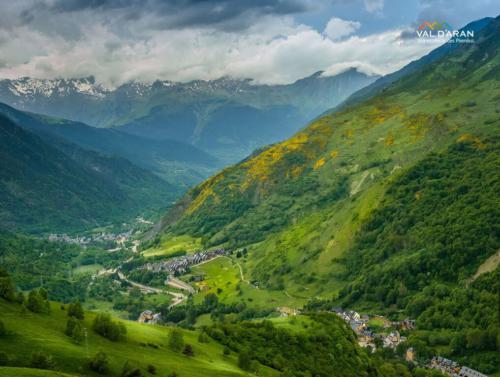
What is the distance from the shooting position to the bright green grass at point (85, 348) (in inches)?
2395

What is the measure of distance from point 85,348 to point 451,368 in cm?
13169

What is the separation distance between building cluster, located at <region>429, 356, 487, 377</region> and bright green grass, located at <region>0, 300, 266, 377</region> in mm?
90987

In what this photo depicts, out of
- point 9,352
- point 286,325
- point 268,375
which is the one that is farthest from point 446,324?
point 9,352

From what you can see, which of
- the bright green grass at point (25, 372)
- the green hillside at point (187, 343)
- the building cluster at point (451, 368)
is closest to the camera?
the bright green grass at point (25, 372)

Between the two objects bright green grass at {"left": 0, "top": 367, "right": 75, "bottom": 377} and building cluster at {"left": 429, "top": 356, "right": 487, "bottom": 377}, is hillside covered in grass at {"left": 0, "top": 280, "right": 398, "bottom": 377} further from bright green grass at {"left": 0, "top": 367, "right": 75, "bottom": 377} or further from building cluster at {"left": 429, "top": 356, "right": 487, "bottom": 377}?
building cluster at {"left": 429, "top": 356, "right": 487, "bottom": 377}

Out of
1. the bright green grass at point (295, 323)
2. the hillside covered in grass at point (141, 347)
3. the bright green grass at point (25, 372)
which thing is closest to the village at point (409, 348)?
the hillside covered in grass at point (141, 347)

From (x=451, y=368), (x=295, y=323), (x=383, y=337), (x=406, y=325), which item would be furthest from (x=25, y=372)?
(x=406, y=325)

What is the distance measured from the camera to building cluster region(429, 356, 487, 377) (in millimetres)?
156975

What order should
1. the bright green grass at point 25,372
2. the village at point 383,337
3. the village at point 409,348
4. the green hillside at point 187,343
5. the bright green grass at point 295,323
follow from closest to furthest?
the bright green grass at point 25,372, the green hillside at point 187,343, the bright green grass at point 295,323, the village at point 409,348, the village at point 383,337

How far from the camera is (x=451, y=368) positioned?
536ft

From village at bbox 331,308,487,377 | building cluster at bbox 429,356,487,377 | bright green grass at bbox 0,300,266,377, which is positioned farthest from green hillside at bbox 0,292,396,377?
building cluster at bbox 429,356,487,377

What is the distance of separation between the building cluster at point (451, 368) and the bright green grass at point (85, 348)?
90987mm

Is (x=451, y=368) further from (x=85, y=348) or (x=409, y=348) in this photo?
(x=85, y=348)

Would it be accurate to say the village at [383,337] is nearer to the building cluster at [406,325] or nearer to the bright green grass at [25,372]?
the building cluster at [406,325]
